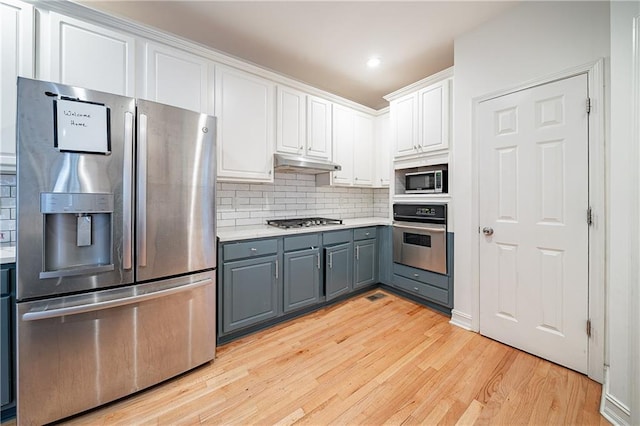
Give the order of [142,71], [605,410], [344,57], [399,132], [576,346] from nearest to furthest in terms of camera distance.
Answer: [605,410]
[576,346]
[142,71]
[344,57]
[399,132]

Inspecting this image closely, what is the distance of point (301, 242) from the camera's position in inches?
100

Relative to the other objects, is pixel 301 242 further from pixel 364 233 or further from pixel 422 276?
pixel 422 276

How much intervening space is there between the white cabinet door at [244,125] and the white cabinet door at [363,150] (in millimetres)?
1298

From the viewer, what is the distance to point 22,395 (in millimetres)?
1291

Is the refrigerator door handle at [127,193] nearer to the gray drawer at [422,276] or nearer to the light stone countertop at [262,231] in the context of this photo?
the light stone countertop at [262,231]

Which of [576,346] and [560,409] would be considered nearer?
[560,409]

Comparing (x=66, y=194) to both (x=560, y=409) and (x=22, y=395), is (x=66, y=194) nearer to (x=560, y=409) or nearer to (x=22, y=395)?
(x=22, y=395)

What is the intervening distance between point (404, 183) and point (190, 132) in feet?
8.02

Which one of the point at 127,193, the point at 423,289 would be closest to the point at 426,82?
the point at 423,289

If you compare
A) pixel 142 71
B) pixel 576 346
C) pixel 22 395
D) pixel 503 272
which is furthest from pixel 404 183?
pixel 22 395

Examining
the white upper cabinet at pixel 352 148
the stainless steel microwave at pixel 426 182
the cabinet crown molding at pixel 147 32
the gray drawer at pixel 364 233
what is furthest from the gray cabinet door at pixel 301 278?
the cabinet crown molding at pixel 147 32

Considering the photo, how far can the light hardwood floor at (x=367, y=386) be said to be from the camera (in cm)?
143

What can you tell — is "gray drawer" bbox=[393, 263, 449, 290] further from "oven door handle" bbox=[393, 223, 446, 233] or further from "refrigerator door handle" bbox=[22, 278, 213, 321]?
"refrigerator door handle" bbox=[22, 278, 213, 321]

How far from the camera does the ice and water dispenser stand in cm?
132
